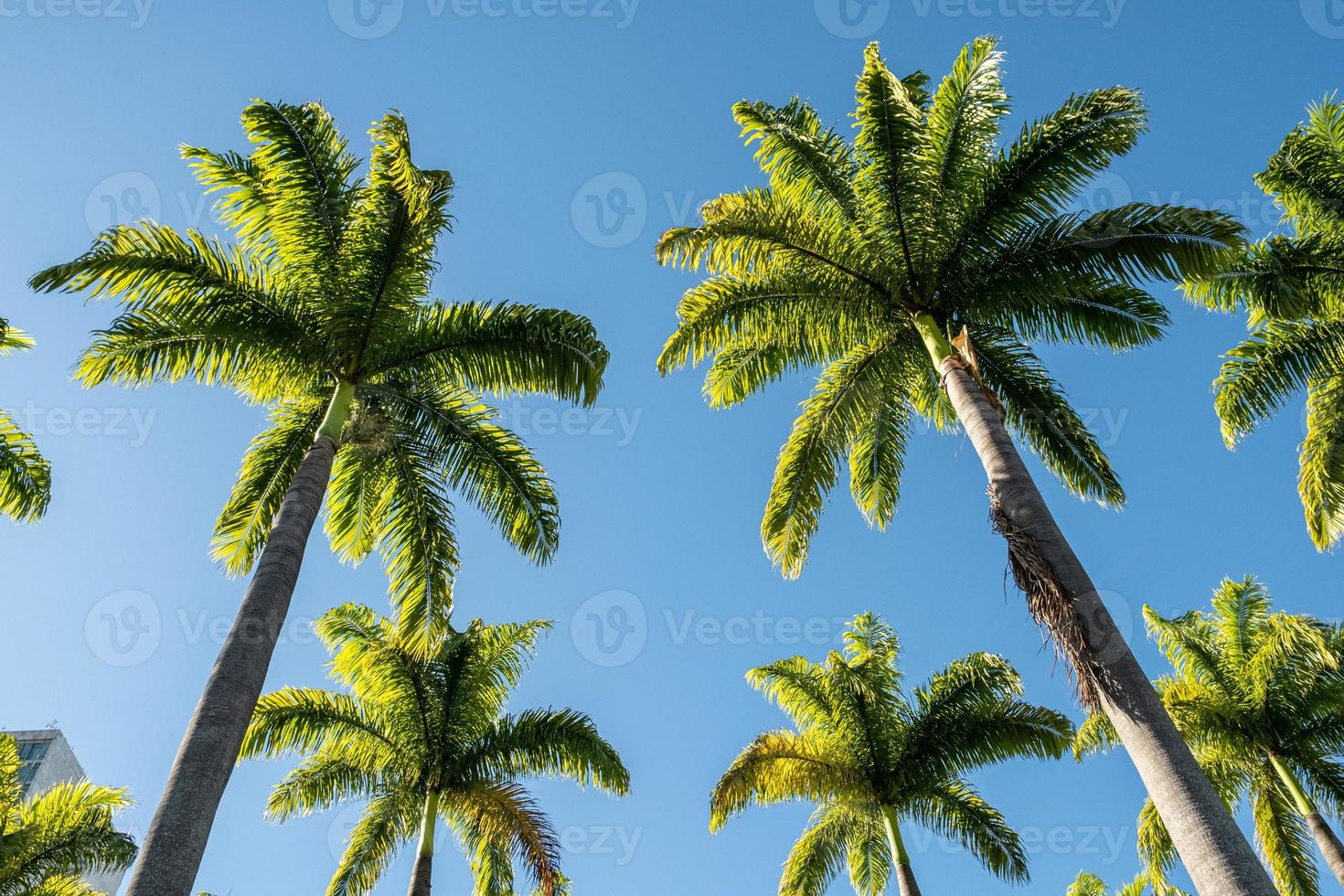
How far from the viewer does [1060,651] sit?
9.18 metres

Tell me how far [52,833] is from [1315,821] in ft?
80.7

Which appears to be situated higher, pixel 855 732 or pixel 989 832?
pixel 855 732

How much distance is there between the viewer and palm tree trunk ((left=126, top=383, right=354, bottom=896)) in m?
7.70

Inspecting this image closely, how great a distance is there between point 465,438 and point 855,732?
1074 centimetres

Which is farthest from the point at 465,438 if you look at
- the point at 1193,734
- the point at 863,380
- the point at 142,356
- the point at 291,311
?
the point at 1193,734

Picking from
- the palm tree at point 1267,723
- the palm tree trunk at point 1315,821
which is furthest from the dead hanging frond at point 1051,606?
the palm tree trunk at point 1315,821

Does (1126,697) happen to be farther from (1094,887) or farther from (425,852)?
(1094,887)

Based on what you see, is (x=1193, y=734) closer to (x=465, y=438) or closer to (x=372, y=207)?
(x=465, y=438)

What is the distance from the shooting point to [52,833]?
664 inches

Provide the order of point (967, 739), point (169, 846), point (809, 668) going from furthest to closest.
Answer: point (809, 668) → point (967, 739) → point (169, 846)

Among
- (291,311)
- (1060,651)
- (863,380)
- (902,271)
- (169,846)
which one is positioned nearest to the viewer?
(169,846)

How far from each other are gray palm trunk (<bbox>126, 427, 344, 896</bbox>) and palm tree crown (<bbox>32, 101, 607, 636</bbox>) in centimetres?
200

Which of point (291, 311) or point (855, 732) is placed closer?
point (291, 311)

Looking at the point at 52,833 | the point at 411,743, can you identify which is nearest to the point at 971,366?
the point at 411,743
